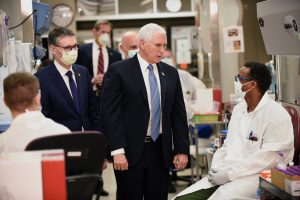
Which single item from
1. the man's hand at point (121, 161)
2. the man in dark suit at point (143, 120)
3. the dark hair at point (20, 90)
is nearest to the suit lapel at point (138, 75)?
the man in dark suit at point (143, 120)

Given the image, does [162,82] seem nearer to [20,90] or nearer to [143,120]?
[143,120]

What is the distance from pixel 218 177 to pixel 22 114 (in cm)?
170

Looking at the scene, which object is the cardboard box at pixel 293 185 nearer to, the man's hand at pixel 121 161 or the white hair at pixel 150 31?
the man's hand at pixel 121 161

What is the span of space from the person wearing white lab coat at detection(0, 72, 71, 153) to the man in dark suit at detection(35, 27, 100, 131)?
4.12 ft

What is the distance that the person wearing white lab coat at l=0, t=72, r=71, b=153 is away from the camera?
2.99 m

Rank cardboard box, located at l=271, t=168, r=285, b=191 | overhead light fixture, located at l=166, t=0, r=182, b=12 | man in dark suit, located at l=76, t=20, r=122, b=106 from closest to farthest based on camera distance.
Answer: cardboard box, located at l=271, t=168, r=285, b=191 < man in dark suit, located at l=76, t=20, r=122, b=106 < overhead light fixture, located at l=166, t=0, r=182, b=12

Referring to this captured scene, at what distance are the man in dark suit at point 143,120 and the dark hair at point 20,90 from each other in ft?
3.43

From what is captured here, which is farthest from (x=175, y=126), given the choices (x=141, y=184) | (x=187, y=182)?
(x=187, y=182)

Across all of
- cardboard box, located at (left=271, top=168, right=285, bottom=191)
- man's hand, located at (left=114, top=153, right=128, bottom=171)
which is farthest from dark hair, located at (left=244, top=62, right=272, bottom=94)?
man's hand, located at (left=114, top=153, right=128, bottom=171)

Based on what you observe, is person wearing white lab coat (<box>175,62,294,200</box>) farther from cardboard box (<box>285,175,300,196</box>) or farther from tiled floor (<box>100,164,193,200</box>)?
tiled floor (<box>100,164,193,200</box>)

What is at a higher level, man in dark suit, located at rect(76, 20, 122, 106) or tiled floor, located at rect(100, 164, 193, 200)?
man in dark suit, located at rect(76, 20, 122, 106)

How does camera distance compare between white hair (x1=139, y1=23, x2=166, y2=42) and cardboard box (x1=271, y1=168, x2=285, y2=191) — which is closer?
cardboard box (x1=271, y1=168, x2=285, y2=191)

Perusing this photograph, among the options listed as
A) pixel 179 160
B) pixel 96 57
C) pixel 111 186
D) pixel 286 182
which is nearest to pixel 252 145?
pixel 179 160

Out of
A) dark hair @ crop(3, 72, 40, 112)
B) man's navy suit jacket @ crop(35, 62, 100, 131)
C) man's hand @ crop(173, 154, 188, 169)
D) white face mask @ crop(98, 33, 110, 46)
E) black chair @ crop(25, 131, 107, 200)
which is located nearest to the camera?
black chair @ crop(25, 131, 107, 200)
